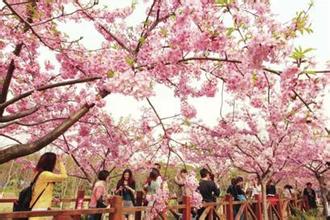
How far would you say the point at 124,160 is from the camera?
10.3 m

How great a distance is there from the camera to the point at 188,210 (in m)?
6.55

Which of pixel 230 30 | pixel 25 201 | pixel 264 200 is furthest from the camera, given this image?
pixel 264 200

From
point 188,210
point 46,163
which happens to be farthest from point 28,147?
point 188,210

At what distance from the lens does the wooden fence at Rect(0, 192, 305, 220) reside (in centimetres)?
367

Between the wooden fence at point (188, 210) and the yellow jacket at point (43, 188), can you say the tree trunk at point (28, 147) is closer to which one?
the wooden fence at point (188, 210)

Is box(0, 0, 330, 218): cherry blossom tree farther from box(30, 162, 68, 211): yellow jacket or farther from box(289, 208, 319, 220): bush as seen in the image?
box(289, 208, 319, 220): bush

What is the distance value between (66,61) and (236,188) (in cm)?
672

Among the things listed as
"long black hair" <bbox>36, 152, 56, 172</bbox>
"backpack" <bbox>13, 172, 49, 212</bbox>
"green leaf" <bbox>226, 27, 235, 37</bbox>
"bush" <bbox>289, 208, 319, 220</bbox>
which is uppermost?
"green leaf" <bbox>226, 27, 235, 37</bbox>

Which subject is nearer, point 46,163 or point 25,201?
point 25,201

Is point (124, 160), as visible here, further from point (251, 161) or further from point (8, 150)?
point (8, 150)

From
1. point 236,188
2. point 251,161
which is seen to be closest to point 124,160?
point 236,188

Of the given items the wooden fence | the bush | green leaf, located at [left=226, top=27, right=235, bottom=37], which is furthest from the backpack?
the bush

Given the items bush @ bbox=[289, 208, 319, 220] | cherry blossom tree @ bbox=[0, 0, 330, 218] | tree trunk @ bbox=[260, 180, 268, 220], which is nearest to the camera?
cherry blossom tree @ bbox=[0, 0, 330, 218]

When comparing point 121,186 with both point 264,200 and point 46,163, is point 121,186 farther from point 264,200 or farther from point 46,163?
point 264,200
